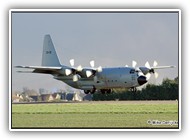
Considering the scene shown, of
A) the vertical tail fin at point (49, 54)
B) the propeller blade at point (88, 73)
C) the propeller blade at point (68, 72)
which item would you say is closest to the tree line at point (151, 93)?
the propeller blade at point (88, 73)

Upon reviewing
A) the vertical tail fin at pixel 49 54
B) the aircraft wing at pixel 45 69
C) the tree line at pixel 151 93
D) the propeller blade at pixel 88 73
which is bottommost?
the tree line at pixel 151 93

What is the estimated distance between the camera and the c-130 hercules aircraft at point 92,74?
1277cm

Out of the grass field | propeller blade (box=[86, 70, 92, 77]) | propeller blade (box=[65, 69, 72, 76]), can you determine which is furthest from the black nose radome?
propeller blade (box=[65, 69, 72, 76])

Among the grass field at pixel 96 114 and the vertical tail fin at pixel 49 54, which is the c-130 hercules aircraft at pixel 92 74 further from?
the grass field at pixel 96 114

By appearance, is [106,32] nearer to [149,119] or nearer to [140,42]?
[140,42]

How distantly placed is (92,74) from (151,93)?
44.1 inches

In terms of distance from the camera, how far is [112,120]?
12594mm

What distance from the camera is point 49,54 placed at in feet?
41.5

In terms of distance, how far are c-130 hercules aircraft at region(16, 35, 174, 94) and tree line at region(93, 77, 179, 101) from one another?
12 centimetres

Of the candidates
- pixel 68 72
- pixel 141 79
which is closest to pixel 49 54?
pixel 68 72

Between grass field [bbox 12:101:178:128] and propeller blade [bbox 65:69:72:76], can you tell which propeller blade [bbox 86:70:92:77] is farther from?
grass field [bbox 12:101:178:128]

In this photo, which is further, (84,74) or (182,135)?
(84,74)
